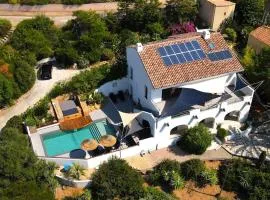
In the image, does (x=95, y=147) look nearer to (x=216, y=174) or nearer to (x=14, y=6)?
(x=216, y=174)

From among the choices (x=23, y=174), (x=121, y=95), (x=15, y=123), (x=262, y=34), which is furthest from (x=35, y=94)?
(x=262, y=34)

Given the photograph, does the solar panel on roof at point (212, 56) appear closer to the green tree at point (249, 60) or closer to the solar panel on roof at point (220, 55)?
the solar panel on roof at point (220, 55)

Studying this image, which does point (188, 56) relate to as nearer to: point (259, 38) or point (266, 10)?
point (259, 38)

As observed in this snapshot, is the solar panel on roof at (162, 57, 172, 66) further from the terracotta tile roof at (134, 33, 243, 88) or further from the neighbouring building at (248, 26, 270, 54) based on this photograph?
the neighbouring building at (248, 26, 270, 54)

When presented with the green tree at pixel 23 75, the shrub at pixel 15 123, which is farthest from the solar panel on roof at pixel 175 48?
the shrub at pixel 15 123

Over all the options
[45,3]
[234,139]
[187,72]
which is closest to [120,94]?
[187,72]
